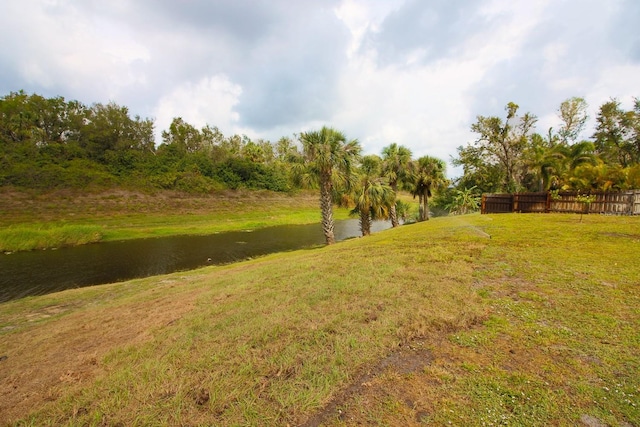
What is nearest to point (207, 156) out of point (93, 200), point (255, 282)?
point (93, 200)

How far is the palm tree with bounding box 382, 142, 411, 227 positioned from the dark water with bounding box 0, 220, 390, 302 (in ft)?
30.6

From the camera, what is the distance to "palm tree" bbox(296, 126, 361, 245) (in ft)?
63.3

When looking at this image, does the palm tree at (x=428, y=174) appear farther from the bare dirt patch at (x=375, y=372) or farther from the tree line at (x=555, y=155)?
the bare dirt patch at (x=375, y=372)

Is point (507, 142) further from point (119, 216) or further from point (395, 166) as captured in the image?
point (119, 216)

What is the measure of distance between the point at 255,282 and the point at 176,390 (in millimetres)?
5166

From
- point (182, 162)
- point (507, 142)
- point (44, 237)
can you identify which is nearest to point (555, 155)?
point (507, 142)

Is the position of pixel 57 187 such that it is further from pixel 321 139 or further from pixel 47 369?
pixel 47 369

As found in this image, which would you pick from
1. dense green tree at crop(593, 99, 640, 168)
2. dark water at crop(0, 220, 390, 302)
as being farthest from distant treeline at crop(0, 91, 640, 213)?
dark water at crop(0, 220, 390, 302)

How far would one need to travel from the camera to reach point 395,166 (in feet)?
90.5

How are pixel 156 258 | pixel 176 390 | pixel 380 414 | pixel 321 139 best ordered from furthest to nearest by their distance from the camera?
pixel 156 258, pixel 321 139, pixel 176 390, pixel 380 414

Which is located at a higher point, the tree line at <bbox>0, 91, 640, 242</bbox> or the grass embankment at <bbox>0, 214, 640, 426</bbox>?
the tree line at <bbox>0, 91, 640, 242</bbox>

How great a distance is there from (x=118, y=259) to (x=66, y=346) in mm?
18777

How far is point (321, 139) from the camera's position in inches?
771

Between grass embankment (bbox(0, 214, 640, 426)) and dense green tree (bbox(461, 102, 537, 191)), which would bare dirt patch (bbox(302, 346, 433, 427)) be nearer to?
grass embankment (bbox(0, 214, 640, 426))
